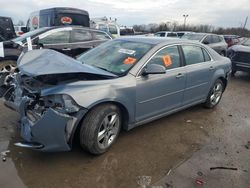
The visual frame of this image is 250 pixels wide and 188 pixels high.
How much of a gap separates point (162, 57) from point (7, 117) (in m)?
2.96

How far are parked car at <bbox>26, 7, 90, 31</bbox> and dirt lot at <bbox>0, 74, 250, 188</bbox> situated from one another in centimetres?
712

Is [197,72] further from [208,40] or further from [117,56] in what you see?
[208,40]

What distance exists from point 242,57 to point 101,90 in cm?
789

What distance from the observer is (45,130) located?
121 inches

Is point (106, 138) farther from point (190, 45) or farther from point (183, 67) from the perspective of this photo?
point (190, 45)

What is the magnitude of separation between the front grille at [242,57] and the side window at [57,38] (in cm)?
611

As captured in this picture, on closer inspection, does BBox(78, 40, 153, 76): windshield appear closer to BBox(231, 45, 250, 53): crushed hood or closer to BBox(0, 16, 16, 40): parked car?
BBox(231, 45, 250, 53): crushed hood

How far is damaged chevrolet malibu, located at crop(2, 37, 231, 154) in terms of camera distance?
3.18m

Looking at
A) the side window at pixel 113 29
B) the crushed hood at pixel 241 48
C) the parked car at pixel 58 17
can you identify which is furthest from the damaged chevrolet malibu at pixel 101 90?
the side window at pixel 113 29

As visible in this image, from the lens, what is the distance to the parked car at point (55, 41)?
7.57m

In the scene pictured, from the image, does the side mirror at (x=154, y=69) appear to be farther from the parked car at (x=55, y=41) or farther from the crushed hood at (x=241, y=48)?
the crushed hood at (x=241, y=48)

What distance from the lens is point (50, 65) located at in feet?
11.6

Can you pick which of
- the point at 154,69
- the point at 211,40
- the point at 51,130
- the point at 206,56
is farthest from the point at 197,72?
the point at 211,40

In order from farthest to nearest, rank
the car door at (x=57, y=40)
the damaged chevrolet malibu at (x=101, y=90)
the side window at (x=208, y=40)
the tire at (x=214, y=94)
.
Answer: the side window at (x=208, y=40) → the car door at (x=57, y=40) → the tire at (x=214, y=94) → the damaged chevrolet malibu at (x=101, y=90)
